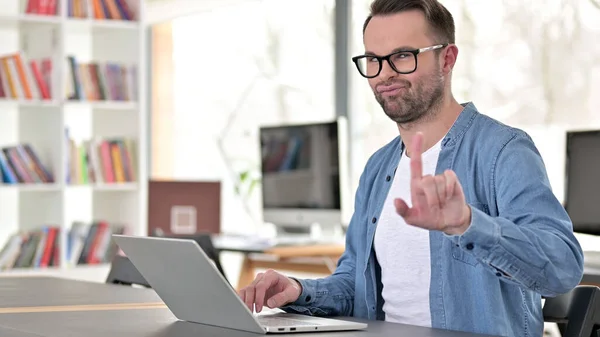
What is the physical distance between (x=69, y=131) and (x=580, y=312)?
399 centimetres

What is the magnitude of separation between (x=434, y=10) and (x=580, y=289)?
0.62m

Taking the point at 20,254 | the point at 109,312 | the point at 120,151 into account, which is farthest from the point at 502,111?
the point at 109,312

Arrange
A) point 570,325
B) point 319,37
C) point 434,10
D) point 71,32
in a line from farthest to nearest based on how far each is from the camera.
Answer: point 319,37
point 71,32
point 434,10
point 570,325

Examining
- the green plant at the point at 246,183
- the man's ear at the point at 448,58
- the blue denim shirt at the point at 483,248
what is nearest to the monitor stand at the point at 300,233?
the green plant at the point at 246,183

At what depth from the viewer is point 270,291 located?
199cm

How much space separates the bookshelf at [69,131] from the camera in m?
5.12

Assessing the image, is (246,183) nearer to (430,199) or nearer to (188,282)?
(188,282)

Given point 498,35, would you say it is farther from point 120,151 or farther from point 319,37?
point 120,151

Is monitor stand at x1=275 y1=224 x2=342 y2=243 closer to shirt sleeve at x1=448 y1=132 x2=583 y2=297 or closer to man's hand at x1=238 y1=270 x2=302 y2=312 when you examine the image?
man's hand at x1=238 y1=270 x2=302 y2=312

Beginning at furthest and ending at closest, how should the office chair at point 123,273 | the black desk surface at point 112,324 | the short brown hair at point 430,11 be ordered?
1. the office chair at point 123,273
2. the short brown hair at point 430,11
3. the black desk surface at point 112,324

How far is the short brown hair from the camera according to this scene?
2.05 m

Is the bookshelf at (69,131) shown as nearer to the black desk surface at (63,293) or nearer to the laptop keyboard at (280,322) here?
the black desk surface at (63,293)

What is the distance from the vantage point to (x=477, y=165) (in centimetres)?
195

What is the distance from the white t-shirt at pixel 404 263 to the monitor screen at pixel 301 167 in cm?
297
